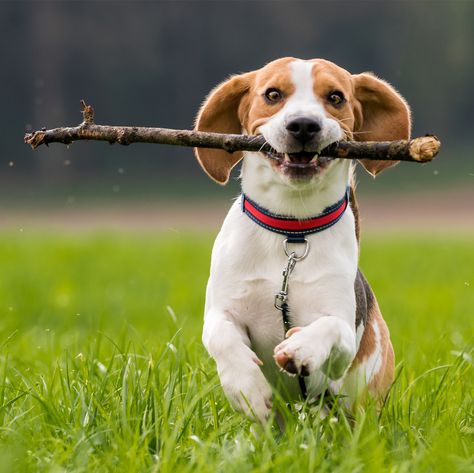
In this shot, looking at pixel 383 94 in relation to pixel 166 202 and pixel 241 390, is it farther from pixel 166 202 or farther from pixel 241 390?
pixel 166 202

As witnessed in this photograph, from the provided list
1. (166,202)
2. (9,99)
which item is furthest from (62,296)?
(9,99)

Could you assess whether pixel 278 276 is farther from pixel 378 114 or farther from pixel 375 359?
pixel 378 114

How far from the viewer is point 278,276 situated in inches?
177

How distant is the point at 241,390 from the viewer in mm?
4102

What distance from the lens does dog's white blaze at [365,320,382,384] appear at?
4.83 meters

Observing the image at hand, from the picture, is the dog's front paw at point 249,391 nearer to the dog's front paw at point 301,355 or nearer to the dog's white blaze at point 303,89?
the dog's front paw at point 301,355

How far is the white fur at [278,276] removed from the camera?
4.26 m

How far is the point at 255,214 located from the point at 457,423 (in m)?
1.20

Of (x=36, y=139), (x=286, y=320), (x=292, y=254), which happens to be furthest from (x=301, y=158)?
(x=36, y=139)

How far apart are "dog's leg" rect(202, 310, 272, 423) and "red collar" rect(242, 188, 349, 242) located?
479 millimetres

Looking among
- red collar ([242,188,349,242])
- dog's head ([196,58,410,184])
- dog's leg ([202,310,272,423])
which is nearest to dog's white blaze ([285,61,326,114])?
dog's head ([196,58,410,184])

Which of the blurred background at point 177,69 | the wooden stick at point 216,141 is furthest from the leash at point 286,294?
the blurred background at point 177,69

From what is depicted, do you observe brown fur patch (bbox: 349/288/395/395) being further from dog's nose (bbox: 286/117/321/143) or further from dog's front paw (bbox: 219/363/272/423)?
dog's nose (bbox: 286/117/321/143)

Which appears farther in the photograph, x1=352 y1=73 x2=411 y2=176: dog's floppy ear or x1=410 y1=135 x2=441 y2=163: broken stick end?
x1=352 y1=73 x2=411 y2=176: dog's floppy ear
